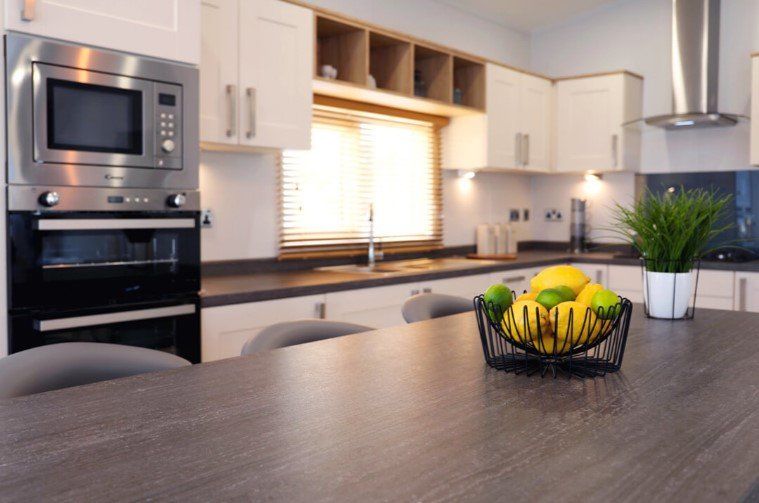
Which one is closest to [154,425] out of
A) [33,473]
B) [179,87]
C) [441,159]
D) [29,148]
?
[33,473]

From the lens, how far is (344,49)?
3760 millimetres

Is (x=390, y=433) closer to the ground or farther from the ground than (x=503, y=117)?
closer to the ground

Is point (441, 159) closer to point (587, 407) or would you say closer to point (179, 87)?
point (179, 87)

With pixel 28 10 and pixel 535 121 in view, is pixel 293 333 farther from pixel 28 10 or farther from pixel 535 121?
pixel 535 121

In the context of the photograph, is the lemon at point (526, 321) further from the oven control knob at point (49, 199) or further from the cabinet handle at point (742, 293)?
the cabinet handle at point (742, 293)

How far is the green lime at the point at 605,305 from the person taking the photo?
45.8 inches

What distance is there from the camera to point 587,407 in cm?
100

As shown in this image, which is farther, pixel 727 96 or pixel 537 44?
pixel 537 44

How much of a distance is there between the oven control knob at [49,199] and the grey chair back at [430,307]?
1.15 m

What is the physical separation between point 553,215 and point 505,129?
1.13 m

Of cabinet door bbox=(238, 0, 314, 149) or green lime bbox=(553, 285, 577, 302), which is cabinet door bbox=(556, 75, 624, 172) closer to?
cabinet door bbox=(238, 0, 314, 149)

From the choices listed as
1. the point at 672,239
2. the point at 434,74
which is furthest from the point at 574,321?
the point at 434,74

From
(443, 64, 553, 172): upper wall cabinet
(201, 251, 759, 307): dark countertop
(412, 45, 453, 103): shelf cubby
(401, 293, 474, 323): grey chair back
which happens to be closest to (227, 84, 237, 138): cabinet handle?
(201, 251, 759, 307): dark countertop

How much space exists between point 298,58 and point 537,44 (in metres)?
2.88
